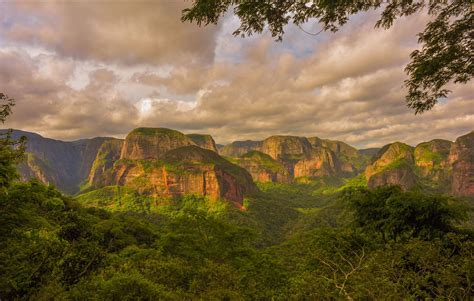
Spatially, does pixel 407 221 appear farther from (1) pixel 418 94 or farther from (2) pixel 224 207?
(2) pixel 224 207

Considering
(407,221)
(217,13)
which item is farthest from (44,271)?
(407,221)

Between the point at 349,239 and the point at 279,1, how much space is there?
20725 millimetres

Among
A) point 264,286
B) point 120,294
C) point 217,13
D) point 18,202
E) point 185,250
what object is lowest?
point 264,286

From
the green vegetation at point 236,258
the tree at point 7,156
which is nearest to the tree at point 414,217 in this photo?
the green vegetation at point 236,258

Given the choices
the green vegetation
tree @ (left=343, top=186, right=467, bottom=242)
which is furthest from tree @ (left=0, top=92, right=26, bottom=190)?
tree @ (left=343, top=186, right=467, bottom=242)

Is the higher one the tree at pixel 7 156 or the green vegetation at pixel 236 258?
the tree at pixel 7 156

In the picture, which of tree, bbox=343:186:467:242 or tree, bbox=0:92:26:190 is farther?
tree, bbox=343:186:467:242

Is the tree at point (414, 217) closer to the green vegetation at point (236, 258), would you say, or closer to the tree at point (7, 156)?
the green vegetation at point (236, 258)

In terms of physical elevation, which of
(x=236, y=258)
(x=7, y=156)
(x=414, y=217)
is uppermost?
(x=7, y=156)

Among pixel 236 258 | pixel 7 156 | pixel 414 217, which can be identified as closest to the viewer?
pixel 7 156

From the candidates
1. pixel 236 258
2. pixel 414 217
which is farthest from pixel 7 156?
pixel 414 217

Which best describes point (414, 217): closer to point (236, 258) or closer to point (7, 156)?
point (236, 258)

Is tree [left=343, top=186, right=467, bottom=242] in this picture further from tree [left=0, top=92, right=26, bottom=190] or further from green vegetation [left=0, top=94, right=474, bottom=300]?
tree [left=0, top=92, right=26, bottom=190]

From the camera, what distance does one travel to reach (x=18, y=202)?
15.9 m
